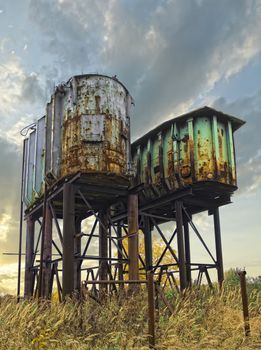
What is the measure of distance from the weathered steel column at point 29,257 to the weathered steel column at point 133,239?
5413 millimetres

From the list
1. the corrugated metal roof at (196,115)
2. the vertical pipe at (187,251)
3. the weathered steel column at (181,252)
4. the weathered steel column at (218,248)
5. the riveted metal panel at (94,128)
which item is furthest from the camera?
the vertical pipe at (187,251)

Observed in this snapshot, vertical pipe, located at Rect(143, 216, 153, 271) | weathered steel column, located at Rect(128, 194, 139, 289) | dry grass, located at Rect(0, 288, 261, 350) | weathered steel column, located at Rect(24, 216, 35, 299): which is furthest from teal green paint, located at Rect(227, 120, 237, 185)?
weathered steel column, located at Rect(24, 216, 35, 299)

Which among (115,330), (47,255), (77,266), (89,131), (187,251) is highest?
(89,131)

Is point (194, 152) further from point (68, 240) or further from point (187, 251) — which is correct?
point (68, 240)

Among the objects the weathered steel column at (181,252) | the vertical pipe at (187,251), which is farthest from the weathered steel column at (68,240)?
the vertical pipe at (187,251)

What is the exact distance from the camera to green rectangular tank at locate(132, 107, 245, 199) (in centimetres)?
1728

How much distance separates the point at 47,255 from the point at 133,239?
11.7 feet

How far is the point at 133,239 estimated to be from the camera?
15797 mm

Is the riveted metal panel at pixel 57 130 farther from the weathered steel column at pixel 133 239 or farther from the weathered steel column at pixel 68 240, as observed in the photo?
the weathered steel column at pixel 133 239

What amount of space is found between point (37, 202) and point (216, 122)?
28.9ft

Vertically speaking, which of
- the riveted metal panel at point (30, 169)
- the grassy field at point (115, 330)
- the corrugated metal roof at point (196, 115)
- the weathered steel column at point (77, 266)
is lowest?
the grassy field at point (115, 330)

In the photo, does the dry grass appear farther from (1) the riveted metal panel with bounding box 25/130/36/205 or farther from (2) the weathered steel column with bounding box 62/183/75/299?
(1) the riveted metal panel with bounding box 25/130/36/205

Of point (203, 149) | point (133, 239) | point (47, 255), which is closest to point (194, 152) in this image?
point (203, 149)

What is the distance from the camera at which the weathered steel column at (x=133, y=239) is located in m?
15.5
